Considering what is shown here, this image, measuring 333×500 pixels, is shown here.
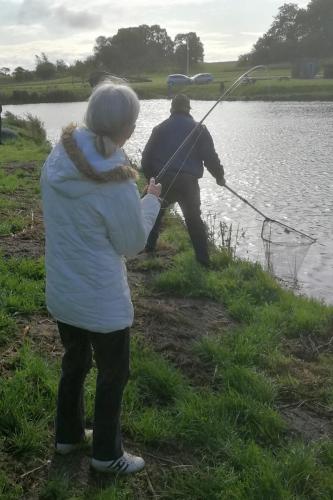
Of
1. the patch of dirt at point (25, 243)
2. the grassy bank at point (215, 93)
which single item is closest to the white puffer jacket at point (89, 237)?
the patch of dirt at point (25, 243)

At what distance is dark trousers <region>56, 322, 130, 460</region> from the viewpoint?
3.33 m

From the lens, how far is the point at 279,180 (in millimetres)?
17672

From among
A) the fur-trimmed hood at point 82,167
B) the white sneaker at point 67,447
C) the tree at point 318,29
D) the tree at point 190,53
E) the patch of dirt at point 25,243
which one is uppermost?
the tree at point 318,29

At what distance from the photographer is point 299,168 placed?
64.4 feet

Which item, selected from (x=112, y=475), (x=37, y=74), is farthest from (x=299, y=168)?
(x=37, y=74)

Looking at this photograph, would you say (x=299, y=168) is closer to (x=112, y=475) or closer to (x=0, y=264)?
(x=0, y=264)

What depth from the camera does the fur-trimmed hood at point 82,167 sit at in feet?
9.85

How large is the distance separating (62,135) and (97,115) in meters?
0.25

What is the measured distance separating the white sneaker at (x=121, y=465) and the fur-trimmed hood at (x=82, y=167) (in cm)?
167

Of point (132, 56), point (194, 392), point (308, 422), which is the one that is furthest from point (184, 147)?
point (132, 56)

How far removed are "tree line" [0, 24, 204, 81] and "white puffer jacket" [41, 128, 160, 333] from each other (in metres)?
40.6

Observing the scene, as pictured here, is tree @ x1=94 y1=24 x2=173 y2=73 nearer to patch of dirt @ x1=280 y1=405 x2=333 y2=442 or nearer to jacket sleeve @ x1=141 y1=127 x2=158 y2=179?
jacket sleeve @ x1=141 y1=127 x2=158 y2=179

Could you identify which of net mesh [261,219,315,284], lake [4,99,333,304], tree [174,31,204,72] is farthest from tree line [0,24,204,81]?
net mesh [261,219,315,284]

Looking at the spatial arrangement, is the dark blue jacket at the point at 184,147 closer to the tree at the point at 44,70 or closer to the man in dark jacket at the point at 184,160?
the man in dark jacket at the point at 184,160
